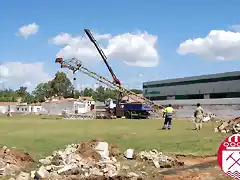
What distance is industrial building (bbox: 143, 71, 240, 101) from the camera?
76.4 metres

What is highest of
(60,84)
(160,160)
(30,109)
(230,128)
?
(60,84)

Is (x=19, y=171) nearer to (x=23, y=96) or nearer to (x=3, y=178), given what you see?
(x=3, y=178)

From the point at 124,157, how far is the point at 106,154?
35.1 inches

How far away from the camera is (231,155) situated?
417cm

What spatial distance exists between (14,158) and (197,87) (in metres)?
76.7

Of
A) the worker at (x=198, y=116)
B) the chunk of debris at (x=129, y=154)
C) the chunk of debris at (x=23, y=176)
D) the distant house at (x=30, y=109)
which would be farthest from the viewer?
the distant house at (x=30, y=109)

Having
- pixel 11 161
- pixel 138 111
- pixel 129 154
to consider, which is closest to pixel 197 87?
pixel 138 111

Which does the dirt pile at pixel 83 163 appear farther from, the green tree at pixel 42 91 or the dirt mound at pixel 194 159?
the green tree at pixel 42 91

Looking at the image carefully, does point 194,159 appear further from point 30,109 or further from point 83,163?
point 30,109

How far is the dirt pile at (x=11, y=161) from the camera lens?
11773mm

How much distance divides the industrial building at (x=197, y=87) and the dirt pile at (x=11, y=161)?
66114mm

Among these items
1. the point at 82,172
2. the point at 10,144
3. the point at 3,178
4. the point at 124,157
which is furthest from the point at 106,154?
the point at 10,144

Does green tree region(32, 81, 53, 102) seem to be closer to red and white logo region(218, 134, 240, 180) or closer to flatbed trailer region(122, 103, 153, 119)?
flatbed trailer region(122, 103, 153, 119)

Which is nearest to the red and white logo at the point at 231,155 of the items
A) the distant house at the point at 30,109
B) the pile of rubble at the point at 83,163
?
the pile of rubble at the point at 83,163
